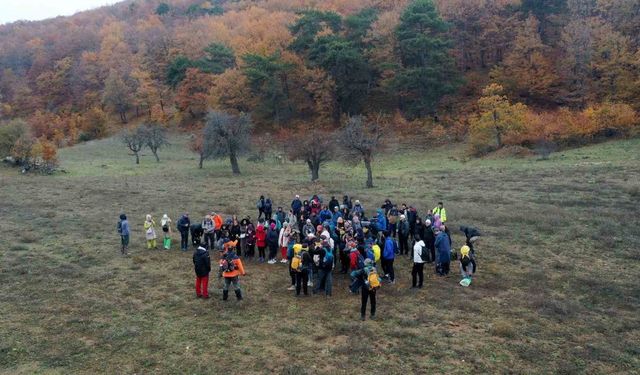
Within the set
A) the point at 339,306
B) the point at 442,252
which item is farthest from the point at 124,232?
the point at 442,252

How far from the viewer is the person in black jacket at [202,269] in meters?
12.8

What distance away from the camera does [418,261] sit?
1354 cm

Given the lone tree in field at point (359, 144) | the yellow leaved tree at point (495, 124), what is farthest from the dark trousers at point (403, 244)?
the yellow leaved tree at point (495, 124)

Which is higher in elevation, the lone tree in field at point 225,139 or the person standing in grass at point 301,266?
the lone tree in field at point 225,139

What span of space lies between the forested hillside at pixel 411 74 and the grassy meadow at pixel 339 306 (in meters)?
25.0

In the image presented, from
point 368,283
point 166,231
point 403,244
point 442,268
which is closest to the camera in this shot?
point 368,283

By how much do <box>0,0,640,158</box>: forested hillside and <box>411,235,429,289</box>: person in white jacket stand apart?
3402cm

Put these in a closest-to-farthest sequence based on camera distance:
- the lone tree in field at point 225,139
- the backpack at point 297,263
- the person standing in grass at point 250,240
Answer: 1. the backpack at point 297,263
2. the person standing in grass at point 250,240
3. the lone tree in field at point 225,139

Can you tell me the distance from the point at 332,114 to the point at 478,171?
3155 cm

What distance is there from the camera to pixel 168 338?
10992 millimetres

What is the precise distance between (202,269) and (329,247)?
11.9 ft

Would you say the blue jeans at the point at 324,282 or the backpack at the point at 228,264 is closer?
the backpack at the point at 228,264

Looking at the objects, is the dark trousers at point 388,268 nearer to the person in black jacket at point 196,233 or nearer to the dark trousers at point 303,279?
the dark trousers at point 303,279

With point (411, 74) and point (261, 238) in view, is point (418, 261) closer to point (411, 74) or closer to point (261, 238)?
point (261, 238)
